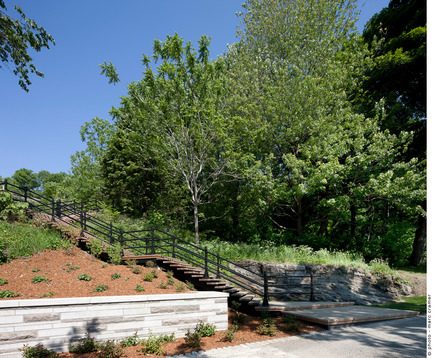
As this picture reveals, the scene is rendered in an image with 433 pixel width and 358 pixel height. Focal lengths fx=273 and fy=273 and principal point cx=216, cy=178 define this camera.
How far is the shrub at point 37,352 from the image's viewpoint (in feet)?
17.5

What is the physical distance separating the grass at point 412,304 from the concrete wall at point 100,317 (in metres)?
8.26

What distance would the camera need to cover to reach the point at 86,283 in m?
7.82

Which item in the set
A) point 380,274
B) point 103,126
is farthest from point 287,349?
point 103,126

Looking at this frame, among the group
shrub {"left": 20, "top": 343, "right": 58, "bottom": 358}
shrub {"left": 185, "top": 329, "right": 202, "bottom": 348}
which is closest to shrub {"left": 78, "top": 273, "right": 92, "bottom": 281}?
shrub {"left": 20, "top": 343, "right": 58, "bottom": 358}

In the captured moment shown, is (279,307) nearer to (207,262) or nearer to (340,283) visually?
(207,262)

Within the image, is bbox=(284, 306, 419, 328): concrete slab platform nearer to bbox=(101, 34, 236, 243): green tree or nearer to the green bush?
bbox=(101, 34, 236, 243): green tree

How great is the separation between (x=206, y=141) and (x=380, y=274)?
1171cm

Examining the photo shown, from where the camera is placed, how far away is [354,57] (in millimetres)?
17438

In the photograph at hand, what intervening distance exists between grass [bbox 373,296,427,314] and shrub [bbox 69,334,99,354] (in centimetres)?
1120

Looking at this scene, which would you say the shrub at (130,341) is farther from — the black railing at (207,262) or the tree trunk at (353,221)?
the tree trunk at (353,221)

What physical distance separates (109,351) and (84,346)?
64 centimetres

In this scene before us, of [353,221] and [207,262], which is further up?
[353,221]

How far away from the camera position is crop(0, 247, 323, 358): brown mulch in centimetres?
674

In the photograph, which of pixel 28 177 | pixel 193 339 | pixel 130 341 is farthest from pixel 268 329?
pixel 28 177
